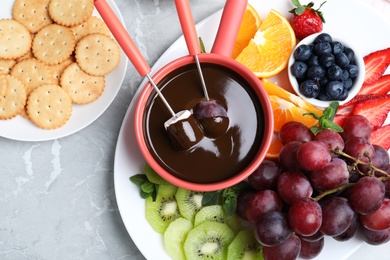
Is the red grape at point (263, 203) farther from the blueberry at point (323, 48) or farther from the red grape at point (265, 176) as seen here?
the blueberry at point (323, 48)

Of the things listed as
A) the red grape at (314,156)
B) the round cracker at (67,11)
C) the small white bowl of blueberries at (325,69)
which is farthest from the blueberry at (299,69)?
the round cracker at (67,11)

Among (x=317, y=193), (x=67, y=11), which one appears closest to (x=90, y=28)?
(x=67, y=11)

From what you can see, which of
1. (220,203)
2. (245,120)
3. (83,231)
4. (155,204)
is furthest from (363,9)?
(83,231)

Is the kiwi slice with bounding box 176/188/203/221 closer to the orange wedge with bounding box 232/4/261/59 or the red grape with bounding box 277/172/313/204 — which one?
the red grape with bounding box 277/172/313/204

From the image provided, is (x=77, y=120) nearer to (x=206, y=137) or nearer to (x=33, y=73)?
(x=33, y=73)

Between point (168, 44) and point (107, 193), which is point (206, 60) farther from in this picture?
point (107, 193)

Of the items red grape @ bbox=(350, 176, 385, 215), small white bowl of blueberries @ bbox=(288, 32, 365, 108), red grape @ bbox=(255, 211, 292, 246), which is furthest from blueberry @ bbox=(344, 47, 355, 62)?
red grape @ bbox=(255, 211, 292, 246)
